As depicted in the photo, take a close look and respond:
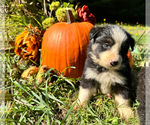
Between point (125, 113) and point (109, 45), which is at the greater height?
point (109, 45)

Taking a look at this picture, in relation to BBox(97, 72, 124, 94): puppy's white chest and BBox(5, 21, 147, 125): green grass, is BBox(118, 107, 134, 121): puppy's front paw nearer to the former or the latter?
BBox(5, 21, 147, 125): green grass

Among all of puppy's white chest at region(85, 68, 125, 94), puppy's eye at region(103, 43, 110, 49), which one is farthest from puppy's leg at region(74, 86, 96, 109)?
puppy's eye at region(103, 43, 110, 49)

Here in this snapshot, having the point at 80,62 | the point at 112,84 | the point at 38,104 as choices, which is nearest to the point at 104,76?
the point at 112,84

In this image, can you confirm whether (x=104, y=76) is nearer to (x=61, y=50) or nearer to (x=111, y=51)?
(x=111, y=51)

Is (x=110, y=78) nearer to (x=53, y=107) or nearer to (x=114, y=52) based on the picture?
(x=114, y=52)

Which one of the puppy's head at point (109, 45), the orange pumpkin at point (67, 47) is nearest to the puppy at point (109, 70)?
the puppy's head at point (109, 45)

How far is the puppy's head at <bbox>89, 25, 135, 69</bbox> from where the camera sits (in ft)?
6.71

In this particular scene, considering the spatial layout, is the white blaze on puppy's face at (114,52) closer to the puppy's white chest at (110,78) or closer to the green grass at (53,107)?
the puppy's white chest at (110,78)

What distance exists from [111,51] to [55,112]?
3.98 ft

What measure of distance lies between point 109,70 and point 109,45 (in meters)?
0.40

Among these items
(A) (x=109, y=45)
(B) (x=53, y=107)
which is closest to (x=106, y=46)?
(A) (x=109, y=45)

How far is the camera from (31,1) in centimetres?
405

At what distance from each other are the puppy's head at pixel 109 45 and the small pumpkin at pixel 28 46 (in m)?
1.36

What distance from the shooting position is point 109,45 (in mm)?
2186
